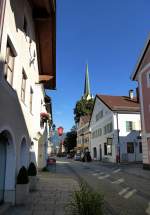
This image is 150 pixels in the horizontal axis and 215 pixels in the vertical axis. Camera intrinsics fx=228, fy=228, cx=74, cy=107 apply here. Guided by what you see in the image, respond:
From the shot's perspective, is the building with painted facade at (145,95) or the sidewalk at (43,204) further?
the building with painted facade at (145,95)

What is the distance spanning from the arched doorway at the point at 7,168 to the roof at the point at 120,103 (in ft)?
91.8

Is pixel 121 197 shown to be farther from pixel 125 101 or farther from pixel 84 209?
pixel 125 101

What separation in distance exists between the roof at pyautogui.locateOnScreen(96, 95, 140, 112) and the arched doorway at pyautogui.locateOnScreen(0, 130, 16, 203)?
91.8 ft

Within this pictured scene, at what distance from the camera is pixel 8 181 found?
24.3 feet

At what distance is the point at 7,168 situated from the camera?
749cm

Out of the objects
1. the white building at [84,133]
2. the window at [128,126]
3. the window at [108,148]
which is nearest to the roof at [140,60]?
the window at [128,126]

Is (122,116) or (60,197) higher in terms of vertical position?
(122,116)

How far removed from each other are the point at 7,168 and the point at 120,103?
3190 centimetres

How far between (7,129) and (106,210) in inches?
157

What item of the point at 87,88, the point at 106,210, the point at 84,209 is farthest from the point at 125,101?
the point at 87,88

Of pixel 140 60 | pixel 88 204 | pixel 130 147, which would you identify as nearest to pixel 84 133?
pixel 130 147

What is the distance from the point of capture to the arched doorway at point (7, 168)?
729 centimetres

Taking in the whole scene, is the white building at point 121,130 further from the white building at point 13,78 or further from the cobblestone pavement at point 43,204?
the white building at point 13,78

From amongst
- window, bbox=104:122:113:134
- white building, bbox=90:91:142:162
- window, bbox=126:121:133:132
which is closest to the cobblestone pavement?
white building, bbox=90:91:142:162
